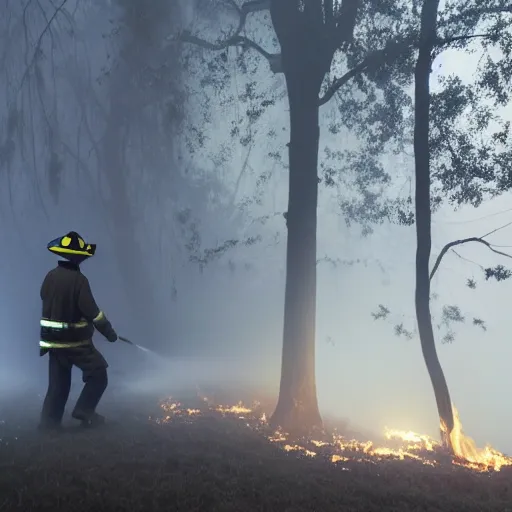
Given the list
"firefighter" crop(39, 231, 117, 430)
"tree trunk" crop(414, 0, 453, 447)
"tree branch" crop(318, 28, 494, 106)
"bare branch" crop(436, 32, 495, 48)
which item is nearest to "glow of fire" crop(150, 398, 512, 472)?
"tree trunk" crop(414, 0, 453, 447)

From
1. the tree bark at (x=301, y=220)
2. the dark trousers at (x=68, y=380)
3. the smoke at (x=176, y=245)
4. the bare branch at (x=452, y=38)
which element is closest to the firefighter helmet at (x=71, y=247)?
the dark trousers at (x=68, y=380)

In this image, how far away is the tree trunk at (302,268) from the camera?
950 cm

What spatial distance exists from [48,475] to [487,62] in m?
10.2

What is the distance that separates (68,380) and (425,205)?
6.79m

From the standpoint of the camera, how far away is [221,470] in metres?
5.42

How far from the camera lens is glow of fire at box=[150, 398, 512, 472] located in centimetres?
748

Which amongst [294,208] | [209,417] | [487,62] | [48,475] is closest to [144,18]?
[294,208]

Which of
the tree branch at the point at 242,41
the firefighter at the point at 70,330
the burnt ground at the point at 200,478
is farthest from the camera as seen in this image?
the tree branch at the point at 242,41

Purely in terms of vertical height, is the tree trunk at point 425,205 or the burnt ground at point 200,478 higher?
the tree trunk at point 425,205

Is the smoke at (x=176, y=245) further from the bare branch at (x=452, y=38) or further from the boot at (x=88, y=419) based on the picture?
the boot at (x=88, y=419)

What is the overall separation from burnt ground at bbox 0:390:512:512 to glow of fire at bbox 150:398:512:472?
1.79 ft

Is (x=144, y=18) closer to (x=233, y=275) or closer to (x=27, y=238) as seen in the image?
(x=27, y=238)

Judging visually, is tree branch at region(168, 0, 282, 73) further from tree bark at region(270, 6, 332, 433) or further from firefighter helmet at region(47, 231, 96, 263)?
firefighter helmet at region(47, 231, 96, 263)

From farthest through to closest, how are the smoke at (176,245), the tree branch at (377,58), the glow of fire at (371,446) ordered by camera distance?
the smoke at (176,245) → the tree branch at (377,58) → the glow of fire at (371,446)
